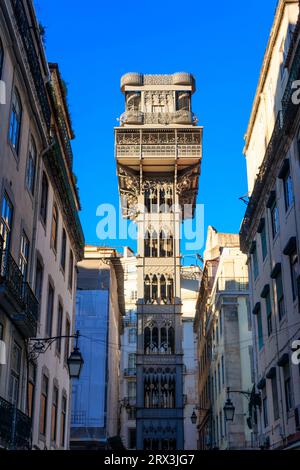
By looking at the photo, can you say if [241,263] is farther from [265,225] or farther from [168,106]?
[168,106]

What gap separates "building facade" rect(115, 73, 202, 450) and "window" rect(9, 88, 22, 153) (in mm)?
39335

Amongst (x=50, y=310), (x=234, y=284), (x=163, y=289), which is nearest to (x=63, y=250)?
(x=50, y=310)

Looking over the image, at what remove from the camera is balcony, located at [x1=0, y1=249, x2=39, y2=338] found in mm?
15648

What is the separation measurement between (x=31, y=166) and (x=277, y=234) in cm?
950

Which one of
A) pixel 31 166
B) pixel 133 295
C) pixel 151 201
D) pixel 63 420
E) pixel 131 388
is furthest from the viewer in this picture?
pixel 133 295

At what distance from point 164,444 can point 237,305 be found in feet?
52.8

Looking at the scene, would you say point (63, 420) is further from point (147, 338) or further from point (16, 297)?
point (147, 338)

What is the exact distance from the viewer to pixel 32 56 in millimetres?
19859

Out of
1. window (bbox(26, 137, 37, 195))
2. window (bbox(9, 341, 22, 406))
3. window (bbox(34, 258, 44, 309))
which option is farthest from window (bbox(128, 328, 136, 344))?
window (bbox(9, 341, 22, 406))

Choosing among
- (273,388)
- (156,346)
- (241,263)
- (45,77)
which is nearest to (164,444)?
(156,346)

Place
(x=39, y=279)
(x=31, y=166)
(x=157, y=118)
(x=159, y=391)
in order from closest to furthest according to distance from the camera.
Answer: (x=31, y=166)
(x=39, y=279)
(x=159, y=391)
(x=157, y=118)

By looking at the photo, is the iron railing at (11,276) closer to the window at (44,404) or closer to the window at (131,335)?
the window at (44,404)

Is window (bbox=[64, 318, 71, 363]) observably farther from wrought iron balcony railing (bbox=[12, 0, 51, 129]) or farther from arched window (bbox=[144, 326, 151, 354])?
arched window (bbox=[144, 326, 151, 354])

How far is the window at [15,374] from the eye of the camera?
18.3m
